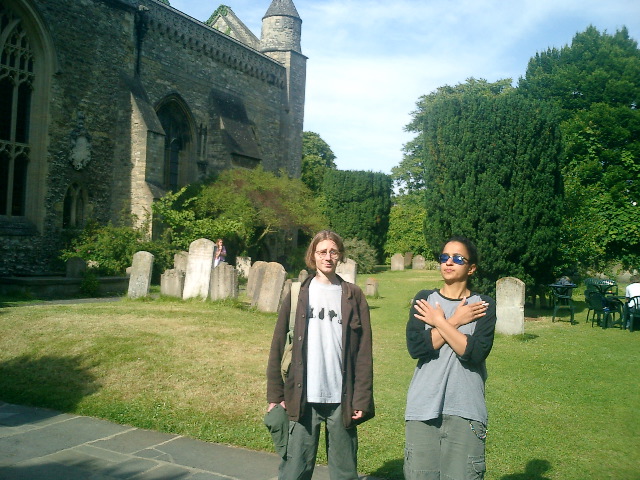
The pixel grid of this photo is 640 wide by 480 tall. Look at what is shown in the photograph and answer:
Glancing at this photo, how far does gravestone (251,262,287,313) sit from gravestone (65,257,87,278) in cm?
605

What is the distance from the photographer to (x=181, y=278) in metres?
14.3

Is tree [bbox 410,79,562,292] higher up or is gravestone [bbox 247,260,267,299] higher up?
tree [bbox 410,79,562,292]

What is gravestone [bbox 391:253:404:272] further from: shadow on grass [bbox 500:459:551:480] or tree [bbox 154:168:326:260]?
shadow on grass [bbox 500:459:551:480]

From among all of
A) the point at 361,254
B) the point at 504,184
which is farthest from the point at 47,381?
the point at 361,254

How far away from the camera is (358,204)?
38.5 metres

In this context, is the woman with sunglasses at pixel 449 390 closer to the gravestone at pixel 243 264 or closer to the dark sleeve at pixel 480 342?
the dark sleeve at pixel 480 342

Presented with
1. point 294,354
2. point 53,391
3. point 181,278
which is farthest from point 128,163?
point 294,354

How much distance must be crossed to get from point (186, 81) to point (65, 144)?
752 cm

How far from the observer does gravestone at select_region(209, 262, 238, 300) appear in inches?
538

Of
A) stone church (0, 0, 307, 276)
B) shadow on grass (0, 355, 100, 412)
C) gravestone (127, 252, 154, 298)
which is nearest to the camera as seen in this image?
shadow on grass (0, 355, 100, 412)

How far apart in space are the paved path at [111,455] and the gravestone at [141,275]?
8.23m

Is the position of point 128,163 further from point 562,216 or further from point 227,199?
point 562,216

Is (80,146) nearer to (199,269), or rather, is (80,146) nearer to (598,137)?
(199,269)

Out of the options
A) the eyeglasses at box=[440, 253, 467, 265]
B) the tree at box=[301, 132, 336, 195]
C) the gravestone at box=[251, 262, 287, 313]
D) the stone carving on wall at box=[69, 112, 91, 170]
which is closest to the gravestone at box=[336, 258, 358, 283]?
the gravestone at box=[251, 262, 287, 313]
